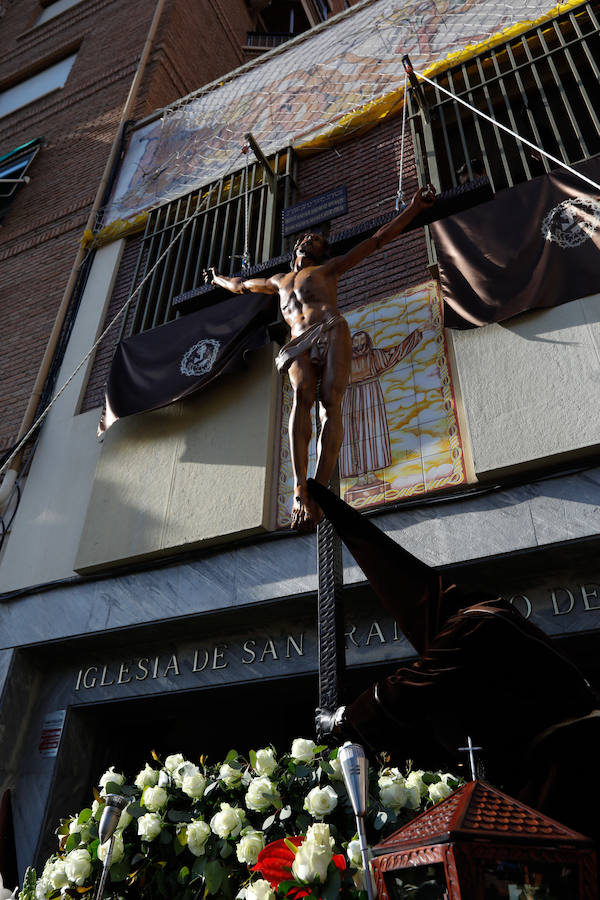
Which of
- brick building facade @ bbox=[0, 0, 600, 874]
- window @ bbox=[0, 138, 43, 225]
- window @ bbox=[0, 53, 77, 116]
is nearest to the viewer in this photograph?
brick building facade @ bbox=[0, 0, 600, 874]

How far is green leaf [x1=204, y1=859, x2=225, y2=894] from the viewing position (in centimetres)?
228

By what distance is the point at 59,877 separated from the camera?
2643mm

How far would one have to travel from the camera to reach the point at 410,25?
859 centimetres

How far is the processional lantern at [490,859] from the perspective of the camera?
1.36 meters

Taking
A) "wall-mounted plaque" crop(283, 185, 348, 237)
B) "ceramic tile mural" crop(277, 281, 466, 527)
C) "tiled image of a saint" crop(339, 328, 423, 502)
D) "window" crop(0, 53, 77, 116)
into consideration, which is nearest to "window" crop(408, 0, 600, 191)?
"wall-mounted plaque" crop(283, 185, 348, 237)

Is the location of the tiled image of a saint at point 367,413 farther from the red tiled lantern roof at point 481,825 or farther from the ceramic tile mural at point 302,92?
the red tiled lantern roof at point 481,825

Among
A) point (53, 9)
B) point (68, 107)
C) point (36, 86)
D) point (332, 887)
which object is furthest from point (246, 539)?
point (53, 9)

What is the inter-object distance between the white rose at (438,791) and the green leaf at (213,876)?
31.3 inches

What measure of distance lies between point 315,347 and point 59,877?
8.76 ft

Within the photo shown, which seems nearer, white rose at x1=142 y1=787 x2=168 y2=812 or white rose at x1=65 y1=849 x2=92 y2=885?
white rose at x1=65 y1=849 x2=92 y2=885

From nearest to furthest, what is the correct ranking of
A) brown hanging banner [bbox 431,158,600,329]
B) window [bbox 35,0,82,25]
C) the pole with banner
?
1. the pole with banner
2. brown hanging banner [bbox 431,158,600,329]
3. window [bbox 35,0,82,25]

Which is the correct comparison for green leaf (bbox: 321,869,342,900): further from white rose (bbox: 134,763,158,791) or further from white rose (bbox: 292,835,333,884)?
white rose (bbox: 134,763,158,791)

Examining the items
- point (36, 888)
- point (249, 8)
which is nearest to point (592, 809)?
point (36, 888)

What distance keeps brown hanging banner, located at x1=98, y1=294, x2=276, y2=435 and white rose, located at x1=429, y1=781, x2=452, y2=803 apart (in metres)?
4.40
